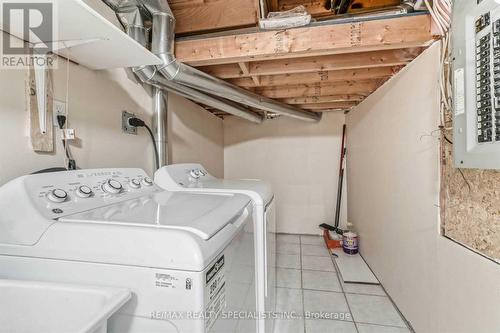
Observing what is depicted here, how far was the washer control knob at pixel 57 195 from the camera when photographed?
0.85m

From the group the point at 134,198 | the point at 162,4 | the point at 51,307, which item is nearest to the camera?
the point at 51,307

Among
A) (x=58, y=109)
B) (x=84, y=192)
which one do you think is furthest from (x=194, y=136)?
(x=84, y=192)

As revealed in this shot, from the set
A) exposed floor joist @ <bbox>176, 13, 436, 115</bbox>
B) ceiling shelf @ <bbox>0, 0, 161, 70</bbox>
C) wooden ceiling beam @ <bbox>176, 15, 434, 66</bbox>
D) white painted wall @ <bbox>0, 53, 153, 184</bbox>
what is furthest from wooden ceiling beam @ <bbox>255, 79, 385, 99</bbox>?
ceiling shelf @ <bbox>0, 0, 161, 70</bbox>

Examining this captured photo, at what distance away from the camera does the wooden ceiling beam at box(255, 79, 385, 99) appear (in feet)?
7.72

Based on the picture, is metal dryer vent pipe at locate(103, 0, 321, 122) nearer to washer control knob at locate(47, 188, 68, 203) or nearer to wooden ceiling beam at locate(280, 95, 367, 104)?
washer control knob at locate(47, 188, 68, 203)

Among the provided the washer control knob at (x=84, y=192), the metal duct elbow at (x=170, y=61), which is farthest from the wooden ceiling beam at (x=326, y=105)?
the washer control knob at (x=84, y=192)

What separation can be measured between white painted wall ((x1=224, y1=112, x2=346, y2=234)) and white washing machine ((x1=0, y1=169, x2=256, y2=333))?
284 centimetres

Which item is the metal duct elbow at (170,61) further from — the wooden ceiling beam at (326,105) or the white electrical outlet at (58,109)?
the wooden ceiling beam at (326,105)

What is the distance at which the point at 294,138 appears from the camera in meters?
3.65

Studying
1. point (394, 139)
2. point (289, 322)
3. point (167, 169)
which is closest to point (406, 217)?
point (394, 139)

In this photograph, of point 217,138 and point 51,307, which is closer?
point 51,307

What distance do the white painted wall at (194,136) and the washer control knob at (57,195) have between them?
4.08 feet

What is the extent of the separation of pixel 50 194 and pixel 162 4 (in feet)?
4.05

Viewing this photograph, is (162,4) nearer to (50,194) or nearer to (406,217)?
(50,194)
